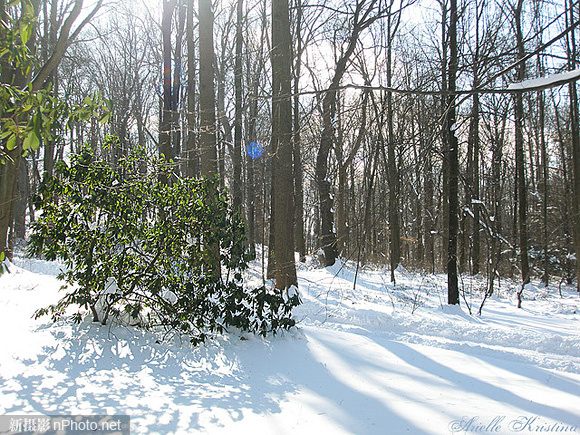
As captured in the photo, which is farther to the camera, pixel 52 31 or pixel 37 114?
pixel 52 31

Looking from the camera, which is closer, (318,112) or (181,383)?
(181,383)

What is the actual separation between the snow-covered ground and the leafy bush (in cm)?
30

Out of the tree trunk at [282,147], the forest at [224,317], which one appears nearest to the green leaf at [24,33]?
the forest at [224,317]

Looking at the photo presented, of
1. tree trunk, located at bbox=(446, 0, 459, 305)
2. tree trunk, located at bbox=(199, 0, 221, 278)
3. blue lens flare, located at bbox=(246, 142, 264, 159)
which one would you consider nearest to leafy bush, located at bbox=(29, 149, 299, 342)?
tree trunk, located at bbox=(199, 0, 221, 278)

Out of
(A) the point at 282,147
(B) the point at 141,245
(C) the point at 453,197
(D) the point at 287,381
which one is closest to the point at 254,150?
(A) the point at 282,147

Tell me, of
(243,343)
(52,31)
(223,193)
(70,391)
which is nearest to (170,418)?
(70,391)

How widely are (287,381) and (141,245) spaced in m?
2.39

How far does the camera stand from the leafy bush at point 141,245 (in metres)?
4.34

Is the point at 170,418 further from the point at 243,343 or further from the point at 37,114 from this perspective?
the point at 37,114

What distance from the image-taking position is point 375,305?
836cm

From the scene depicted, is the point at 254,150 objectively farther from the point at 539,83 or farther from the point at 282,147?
the point at 539,83

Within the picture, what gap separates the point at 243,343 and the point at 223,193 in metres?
1.89

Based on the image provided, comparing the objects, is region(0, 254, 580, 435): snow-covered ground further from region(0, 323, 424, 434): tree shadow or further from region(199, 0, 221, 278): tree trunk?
region(199, 0, 221, 278): tree trunk

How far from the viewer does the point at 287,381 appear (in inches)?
142
